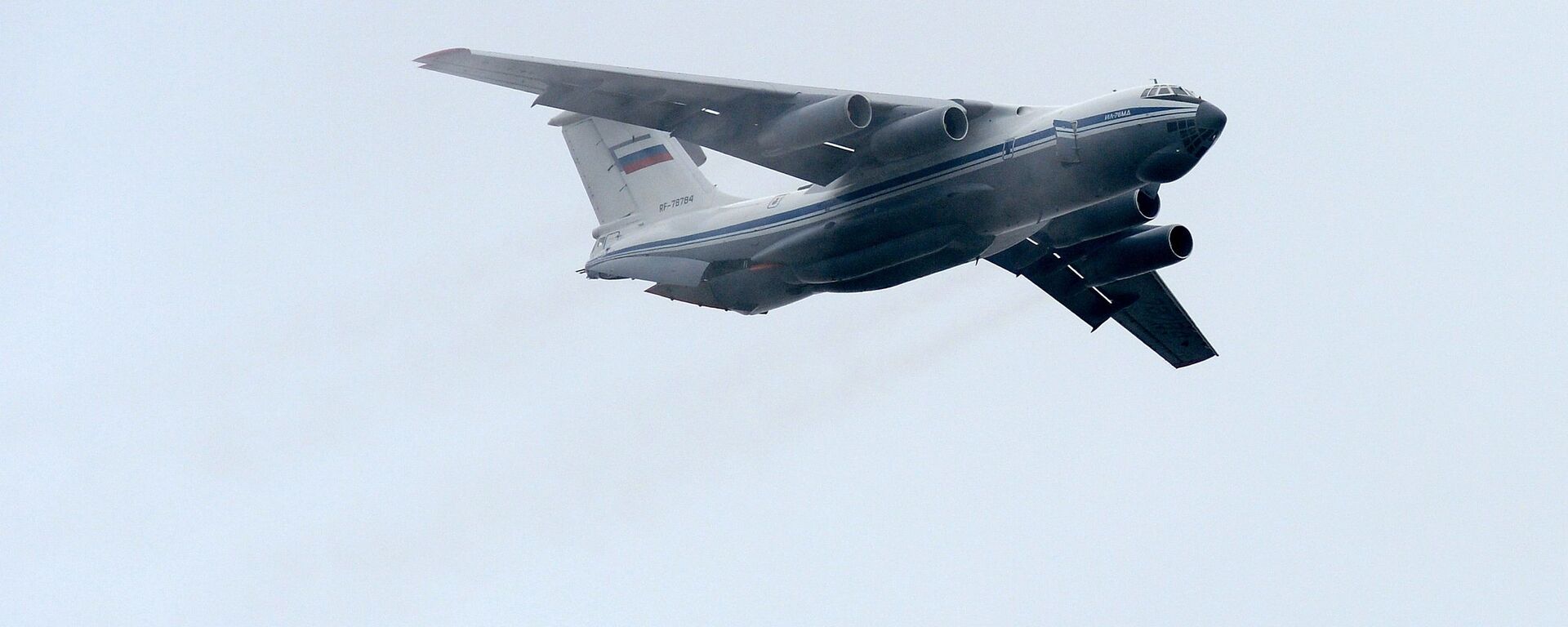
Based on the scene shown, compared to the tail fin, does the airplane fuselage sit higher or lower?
lower

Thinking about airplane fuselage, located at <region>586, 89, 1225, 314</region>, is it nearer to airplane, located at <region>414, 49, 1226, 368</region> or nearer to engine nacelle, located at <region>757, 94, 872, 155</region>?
airplane, located at <region>414, 49, 1226, 368</region>

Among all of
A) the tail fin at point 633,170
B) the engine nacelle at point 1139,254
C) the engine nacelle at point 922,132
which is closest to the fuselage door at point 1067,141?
the engine nacelle at point 922,132

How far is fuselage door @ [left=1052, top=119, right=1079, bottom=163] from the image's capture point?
15.0 metres

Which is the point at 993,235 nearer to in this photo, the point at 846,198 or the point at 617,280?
the point at 846,198

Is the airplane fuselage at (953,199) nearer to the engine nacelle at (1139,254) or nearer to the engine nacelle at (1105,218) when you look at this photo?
the engine nacelle at (1105,218)

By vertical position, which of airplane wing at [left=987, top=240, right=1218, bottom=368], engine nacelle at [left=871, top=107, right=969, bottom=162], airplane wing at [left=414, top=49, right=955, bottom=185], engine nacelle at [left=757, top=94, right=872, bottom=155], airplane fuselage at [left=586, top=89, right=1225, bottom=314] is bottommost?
airplane wing at [left=987, top=240, right=1218, bottom=368]

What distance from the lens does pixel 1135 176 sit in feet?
49.3

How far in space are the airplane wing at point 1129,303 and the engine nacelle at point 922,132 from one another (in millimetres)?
2743

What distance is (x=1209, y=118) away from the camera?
14672 mm

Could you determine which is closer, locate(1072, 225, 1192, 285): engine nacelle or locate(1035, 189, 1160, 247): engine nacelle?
locate(1035, 189, 1160, 247): engine nacelle

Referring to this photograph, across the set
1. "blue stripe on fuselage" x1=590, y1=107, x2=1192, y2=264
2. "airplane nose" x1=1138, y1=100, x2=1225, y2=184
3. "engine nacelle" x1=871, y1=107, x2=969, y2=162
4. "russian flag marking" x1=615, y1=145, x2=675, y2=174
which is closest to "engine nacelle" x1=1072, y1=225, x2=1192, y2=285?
"airplane nose" x1=1138, y1=100, x2=1225, y2=184

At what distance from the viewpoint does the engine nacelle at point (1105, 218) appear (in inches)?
643

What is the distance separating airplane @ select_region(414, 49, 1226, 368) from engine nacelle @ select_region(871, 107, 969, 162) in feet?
0.04

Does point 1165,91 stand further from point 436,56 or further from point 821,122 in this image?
point 436,56
